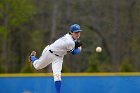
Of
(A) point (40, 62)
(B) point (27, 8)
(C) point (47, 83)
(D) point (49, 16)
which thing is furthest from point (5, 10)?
(A) point (40, 62)

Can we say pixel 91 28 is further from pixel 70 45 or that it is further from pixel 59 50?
pixel 70 45

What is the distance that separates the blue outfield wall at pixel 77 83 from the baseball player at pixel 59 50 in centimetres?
227

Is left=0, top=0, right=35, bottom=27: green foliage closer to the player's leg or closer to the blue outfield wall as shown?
the blue outfield wall

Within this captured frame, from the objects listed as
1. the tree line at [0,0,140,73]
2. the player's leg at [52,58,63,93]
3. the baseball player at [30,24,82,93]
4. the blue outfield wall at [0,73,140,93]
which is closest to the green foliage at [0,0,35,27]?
the tree line at [0,0,140,73]

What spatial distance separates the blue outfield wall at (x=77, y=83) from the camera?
11.0 metres

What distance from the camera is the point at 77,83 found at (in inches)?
452

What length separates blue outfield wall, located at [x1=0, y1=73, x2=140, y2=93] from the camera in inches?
432

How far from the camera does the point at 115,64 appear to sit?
29172 mm

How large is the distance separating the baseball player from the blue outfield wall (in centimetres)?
227

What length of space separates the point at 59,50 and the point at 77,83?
2.53 meters

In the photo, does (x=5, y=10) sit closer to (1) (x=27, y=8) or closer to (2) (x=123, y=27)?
(1) (x=27, y=8)

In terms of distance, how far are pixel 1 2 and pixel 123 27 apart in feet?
30.8

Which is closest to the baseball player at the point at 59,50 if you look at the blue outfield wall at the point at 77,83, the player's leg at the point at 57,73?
the player's leg at the point at 57,73

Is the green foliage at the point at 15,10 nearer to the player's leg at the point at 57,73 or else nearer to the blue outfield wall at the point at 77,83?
the blue outfield wall at the point at 77,83
